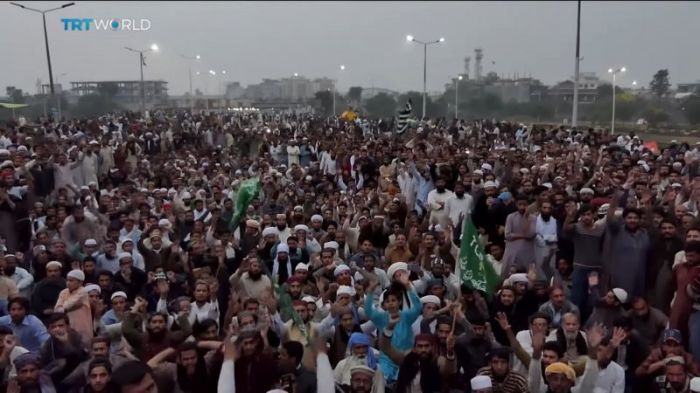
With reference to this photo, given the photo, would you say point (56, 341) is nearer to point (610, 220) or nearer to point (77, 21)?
point (610, 220)

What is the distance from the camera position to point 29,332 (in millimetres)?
6008

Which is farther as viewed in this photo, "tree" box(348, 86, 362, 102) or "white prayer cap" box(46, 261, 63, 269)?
"tree" box(348, 86, 362, 102)

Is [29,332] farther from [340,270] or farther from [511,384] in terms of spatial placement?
[511,384]

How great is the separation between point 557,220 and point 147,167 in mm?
10699

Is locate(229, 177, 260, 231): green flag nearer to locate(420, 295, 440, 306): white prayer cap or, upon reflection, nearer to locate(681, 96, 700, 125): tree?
locate(420, 295, 440, 306): white prayer cap

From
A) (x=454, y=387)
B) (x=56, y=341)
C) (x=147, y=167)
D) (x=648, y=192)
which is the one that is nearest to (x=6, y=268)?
(x=56, y=341)

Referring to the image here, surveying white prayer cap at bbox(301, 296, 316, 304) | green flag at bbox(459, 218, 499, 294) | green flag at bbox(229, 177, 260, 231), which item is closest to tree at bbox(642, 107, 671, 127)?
green flag at bbox(229, 177, 260, 231)

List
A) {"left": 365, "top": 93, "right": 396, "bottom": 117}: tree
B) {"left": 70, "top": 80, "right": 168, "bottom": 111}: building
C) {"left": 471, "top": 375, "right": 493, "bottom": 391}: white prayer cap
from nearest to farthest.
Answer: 1. {"left": 471, "top": 375, "right": 493, "bottom": 391}: white prayer cap
2. {"left": 365, "top": 93, "right": 396, "bottom": 117}: tree
3. {"left": 70, "top": 80, "right": 168, "bottom": 111}: building

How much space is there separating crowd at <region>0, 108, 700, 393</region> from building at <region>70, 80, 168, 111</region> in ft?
179

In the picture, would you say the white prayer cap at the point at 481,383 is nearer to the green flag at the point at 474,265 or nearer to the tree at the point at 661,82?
the green flag at the point at 474,265

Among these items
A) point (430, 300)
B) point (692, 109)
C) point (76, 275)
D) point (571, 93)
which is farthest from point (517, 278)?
point (571, 93)

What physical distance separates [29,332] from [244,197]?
224 inches

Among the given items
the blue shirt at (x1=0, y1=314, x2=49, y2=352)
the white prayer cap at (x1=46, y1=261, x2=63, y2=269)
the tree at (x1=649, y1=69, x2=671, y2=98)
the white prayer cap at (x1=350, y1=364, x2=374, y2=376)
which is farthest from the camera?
the tree at (x1=649, y1=69, x2=671, y2=98)

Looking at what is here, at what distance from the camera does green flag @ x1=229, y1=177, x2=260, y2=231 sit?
11023 mm
